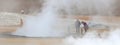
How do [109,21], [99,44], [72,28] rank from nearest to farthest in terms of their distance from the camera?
[99,44], [72,28], [109,21]

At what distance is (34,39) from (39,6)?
312 mm

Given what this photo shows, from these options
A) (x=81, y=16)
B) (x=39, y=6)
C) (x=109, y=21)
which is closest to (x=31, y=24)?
(x=39, y=6)

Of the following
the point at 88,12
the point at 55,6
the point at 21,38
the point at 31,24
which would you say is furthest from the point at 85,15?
the point at 21,38

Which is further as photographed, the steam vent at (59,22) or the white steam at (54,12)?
the white steam at (54,12)

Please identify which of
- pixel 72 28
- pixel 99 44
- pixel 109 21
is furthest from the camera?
pixel 109 21

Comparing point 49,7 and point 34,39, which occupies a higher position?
point 49,7

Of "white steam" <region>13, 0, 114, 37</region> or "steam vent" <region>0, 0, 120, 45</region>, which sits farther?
"white steam" <region>13, 0, 114, 37</region>

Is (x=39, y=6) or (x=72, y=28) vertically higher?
(x=39, y=6)

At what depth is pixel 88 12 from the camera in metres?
1.23

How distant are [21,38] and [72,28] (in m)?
0.23

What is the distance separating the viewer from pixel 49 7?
121 cm

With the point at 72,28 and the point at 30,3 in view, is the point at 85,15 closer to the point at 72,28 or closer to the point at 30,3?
the point at 72,28

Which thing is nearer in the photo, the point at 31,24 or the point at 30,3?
the point at 31,24

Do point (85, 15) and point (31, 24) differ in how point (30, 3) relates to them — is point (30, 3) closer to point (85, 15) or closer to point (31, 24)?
point (31, 24)
